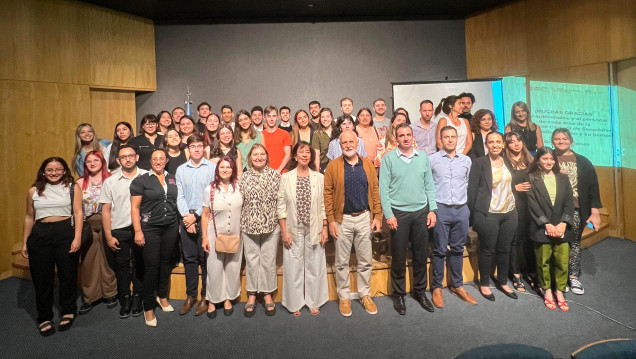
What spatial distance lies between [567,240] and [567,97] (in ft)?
11.3

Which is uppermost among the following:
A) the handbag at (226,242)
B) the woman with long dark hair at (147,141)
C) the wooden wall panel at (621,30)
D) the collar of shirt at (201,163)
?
the wooden wall panel at (621,30)

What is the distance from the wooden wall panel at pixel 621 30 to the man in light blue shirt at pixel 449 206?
11.9 ft

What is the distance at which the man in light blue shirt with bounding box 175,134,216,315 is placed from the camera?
10.9 ft

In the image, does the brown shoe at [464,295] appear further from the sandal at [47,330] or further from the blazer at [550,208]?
the sandal at [47,330]

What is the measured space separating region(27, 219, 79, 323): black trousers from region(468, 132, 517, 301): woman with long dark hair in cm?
384

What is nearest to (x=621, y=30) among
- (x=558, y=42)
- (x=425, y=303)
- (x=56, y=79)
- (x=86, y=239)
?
(x=558, y=42)

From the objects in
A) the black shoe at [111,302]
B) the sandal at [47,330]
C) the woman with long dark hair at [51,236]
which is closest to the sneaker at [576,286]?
the black shoe at [111,302]

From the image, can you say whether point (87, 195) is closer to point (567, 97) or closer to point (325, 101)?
point (325, 101)

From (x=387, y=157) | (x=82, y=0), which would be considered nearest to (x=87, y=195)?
(x=387, y=157)

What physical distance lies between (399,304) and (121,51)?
241 inches

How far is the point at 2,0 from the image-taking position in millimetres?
4773

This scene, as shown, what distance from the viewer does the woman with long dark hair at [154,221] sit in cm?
312

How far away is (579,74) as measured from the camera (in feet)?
18.2

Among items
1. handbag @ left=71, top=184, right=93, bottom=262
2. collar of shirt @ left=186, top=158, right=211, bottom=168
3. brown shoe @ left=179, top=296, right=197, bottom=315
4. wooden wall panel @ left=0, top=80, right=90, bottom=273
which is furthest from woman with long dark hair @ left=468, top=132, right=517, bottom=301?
wooden wall panel @ left=0, top=80, right=90, bottom=273
